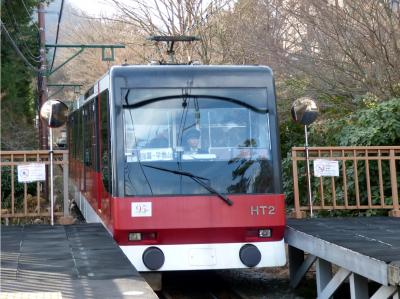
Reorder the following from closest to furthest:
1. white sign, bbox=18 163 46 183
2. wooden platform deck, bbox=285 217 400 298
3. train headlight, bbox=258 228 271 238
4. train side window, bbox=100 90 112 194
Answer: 1. wooden platform deck, bbox=285 217 400 298
2. train headlight, bbox=258 228 271 238
3. train side window, bbox=100 90 112 194
4. white sign, bbox=18 163 46 183

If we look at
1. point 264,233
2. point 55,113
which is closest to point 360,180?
point 264,233

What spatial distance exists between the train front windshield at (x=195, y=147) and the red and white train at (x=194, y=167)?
0.04 ft

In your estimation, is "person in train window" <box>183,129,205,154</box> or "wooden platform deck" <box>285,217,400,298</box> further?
"person in train window" <box>183,129,205,154</box>

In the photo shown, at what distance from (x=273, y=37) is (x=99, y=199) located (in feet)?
21.9

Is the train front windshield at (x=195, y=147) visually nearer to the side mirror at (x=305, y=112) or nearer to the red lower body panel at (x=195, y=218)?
the red lower body panel at (x=195, y=218)

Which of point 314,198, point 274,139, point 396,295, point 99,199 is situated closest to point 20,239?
point 99,199

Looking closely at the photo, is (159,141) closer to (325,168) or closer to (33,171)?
(33,171)

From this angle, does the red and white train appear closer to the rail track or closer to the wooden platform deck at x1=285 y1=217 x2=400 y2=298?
the wooden platform deck at x1=285 y1=217 x2=400 y2=298

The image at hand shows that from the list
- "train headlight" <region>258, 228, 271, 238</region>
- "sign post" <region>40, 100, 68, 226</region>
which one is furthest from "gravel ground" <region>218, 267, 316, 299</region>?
"sign post" <region>40, 100, 68, 226</region>

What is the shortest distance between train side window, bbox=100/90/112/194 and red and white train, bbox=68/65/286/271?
9 cm

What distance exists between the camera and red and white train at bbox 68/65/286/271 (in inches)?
351

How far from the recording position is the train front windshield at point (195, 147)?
9.00 m

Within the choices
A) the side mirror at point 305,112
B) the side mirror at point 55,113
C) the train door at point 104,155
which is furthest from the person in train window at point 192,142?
the side mirror at point 55,113

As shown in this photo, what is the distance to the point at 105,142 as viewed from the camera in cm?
979
